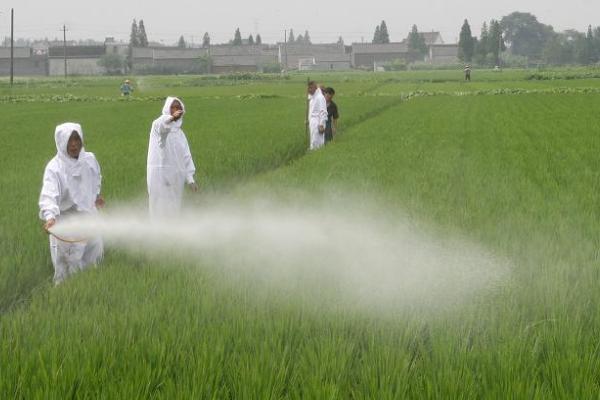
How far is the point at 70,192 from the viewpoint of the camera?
4914mm

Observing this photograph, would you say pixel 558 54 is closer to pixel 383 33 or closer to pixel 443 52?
pixel 443 52

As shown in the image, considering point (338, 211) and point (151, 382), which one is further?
point (338, 211)

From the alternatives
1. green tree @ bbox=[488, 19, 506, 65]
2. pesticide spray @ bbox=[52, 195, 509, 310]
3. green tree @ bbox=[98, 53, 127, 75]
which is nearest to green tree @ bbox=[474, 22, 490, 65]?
green tree @ bbox=[488, 19, 506, 65]

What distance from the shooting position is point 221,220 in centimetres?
677

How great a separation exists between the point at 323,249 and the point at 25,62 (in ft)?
322

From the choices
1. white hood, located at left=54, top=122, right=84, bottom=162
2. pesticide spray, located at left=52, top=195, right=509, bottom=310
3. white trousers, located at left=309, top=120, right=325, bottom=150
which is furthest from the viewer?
white trousers, located at left=309, top=120, right=325, bottom=150

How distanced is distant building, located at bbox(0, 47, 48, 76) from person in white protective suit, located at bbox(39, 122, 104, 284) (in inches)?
3788

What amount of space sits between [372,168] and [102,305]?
6.57m

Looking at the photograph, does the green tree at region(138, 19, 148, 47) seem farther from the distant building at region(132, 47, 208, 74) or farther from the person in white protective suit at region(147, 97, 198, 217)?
the person in white protective suit at region(147, 97, 198, 217)

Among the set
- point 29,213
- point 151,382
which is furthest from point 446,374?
point 29,213

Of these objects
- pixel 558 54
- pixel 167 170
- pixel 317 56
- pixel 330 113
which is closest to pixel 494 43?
pixel 558 54

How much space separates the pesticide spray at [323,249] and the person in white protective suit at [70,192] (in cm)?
9

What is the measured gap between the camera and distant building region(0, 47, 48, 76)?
94875 millimetres

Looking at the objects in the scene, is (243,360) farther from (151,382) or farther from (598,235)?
(598,235)
